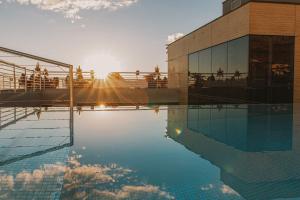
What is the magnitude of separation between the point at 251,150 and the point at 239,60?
856cm

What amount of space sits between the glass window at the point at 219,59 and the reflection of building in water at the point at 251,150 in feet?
20.5

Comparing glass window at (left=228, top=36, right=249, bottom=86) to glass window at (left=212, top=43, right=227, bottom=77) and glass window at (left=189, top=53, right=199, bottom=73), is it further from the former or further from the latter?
glass window at (left=189, top=53, right=199, bottom=73)

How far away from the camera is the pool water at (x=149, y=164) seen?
234 cm

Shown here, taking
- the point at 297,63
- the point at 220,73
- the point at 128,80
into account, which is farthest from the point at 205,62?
the point at 128,80

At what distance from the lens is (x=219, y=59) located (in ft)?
44.5

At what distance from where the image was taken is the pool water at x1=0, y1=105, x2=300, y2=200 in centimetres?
234

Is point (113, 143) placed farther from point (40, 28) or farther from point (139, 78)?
point (139, 78)

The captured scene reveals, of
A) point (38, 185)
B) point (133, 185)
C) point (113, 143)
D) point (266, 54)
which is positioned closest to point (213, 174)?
point (133, 185)

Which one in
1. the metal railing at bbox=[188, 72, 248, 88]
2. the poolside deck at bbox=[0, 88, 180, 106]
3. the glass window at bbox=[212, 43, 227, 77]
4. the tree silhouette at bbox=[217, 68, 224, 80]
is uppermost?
the glass window at bbox=[212, 43, 227, 77]

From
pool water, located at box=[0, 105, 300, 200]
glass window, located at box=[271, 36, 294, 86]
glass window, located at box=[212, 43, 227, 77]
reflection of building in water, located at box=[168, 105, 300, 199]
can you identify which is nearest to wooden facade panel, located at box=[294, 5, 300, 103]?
glass window, located at box=[271, 36, 294, 86]

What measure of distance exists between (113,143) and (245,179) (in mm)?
2288

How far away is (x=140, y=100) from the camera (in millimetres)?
15102

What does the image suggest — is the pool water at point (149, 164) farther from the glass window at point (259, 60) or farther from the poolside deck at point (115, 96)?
the poolside deck at point (115, 96)

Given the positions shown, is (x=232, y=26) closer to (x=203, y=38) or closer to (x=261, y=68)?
(x=261, y=68)
